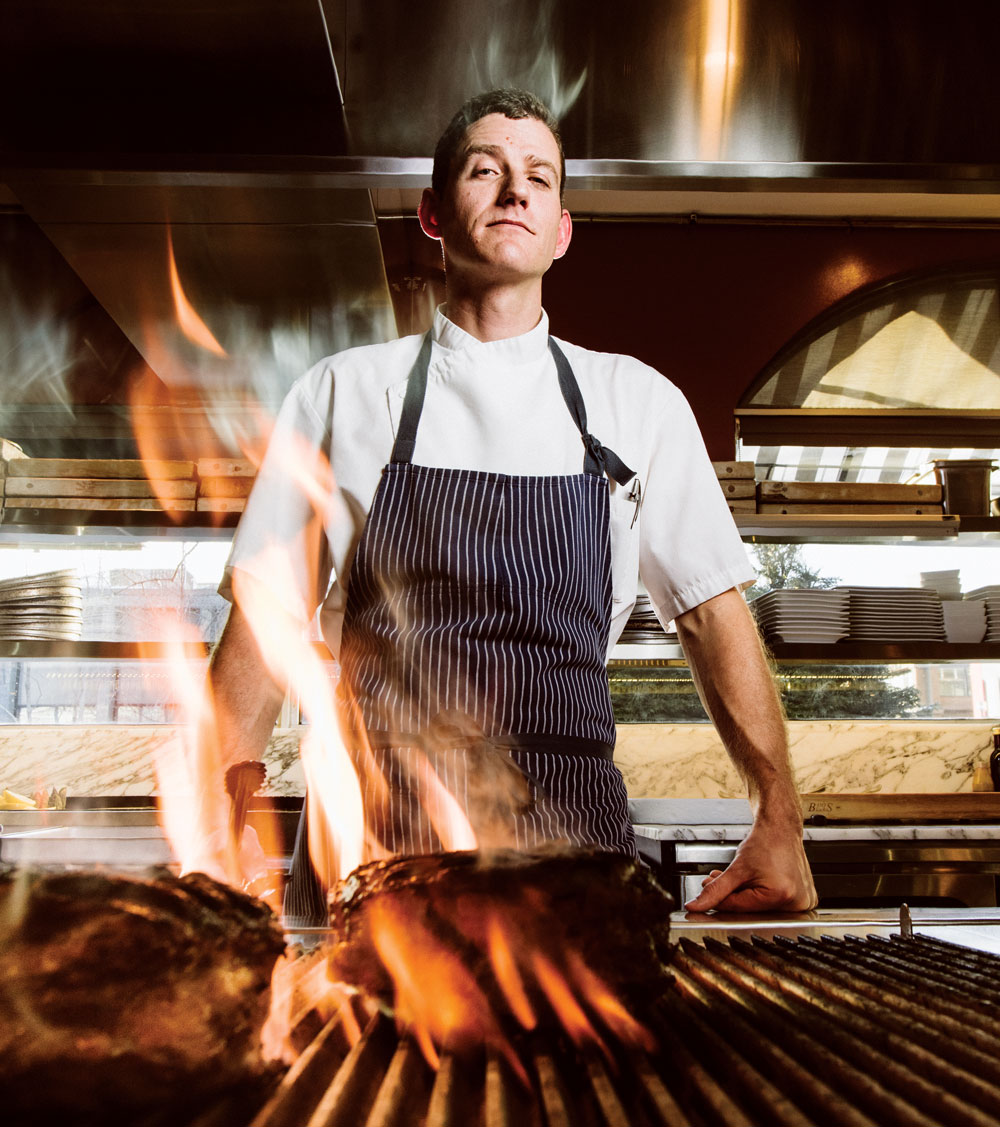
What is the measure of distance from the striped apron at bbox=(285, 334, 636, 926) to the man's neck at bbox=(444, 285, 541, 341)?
0.23 metres

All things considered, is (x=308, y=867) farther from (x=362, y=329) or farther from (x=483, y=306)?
(x=362, y=329)

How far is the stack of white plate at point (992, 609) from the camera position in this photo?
3.37 meters

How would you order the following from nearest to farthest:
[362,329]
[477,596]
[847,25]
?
[477,596], [847,25], [362,329]

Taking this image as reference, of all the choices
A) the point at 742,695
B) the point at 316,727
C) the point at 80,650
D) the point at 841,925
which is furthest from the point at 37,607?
the point at 841,925

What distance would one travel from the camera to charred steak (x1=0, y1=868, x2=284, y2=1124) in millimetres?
468

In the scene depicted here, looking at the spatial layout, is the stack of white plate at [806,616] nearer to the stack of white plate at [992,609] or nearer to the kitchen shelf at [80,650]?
the stack of white plate at [992,609]

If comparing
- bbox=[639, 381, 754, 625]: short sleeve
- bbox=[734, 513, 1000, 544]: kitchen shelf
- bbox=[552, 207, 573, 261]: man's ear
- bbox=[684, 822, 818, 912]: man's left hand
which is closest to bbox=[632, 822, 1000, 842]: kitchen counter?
bbox=[734, 513, 1000, 544]: kitchen shelf

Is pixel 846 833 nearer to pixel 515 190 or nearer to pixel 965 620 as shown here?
pixel 965 620

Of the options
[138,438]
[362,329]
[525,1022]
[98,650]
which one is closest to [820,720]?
[362,329]

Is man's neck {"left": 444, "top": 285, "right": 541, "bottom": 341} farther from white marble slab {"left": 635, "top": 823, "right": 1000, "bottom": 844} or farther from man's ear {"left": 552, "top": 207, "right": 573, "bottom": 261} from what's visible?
white marble slab {"left": 635, "top": 823, "right": 1000, "bottom": 844}

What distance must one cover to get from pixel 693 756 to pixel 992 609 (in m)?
Answer: 1.26

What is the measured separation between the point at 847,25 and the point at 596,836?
1.39 metres

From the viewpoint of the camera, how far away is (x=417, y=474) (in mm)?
1459

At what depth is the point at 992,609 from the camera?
3.40 metres
